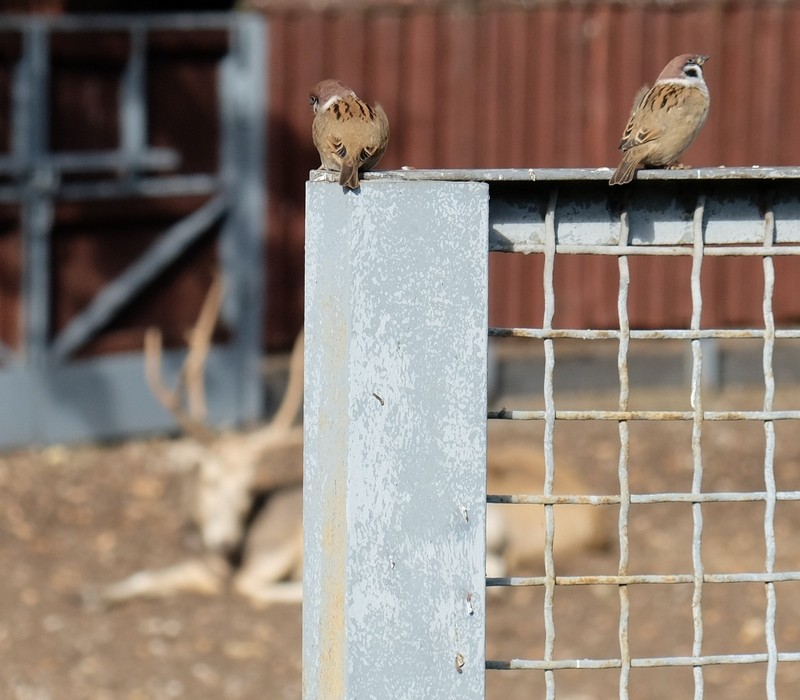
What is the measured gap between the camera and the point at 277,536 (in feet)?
27.6

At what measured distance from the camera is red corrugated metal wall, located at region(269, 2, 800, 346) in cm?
1059

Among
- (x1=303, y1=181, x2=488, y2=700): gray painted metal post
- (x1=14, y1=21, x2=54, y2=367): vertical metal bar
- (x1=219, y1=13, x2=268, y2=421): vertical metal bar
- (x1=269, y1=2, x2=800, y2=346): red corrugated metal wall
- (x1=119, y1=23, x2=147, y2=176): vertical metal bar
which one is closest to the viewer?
(x1=303, y1=181, x2=488, y2=700): gray painted metal post

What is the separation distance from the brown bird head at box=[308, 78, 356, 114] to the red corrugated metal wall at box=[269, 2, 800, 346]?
7.21 metres

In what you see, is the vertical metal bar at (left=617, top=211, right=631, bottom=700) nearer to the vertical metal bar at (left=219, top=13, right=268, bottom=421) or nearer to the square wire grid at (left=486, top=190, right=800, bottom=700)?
the square wire grid at (left=486, top=190, right=800, bottom=700)

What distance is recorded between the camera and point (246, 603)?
7.97 m

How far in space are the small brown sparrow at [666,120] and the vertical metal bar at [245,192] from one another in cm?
724

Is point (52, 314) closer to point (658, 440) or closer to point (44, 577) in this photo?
point (44, 577)

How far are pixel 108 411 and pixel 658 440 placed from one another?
381 cm

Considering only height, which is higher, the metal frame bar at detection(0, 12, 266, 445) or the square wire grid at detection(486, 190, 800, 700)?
Result: the metal frame bar at detection(0, 12, 266, 445)

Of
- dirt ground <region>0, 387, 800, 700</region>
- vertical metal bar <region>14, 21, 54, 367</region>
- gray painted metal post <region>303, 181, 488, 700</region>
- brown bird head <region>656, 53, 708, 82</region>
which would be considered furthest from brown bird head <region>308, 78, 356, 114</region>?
vertical metal bar <region>14, 21, 54, 367</region>

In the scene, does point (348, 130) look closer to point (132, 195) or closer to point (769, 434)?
point (769, 434)

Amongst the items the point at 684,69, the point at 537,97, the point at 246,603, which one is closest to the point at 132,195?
the point at 537,97

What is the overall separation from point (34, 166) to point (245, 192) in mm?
1491

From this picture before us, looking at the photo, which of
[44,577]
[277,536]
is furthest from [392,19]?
[44,577]
